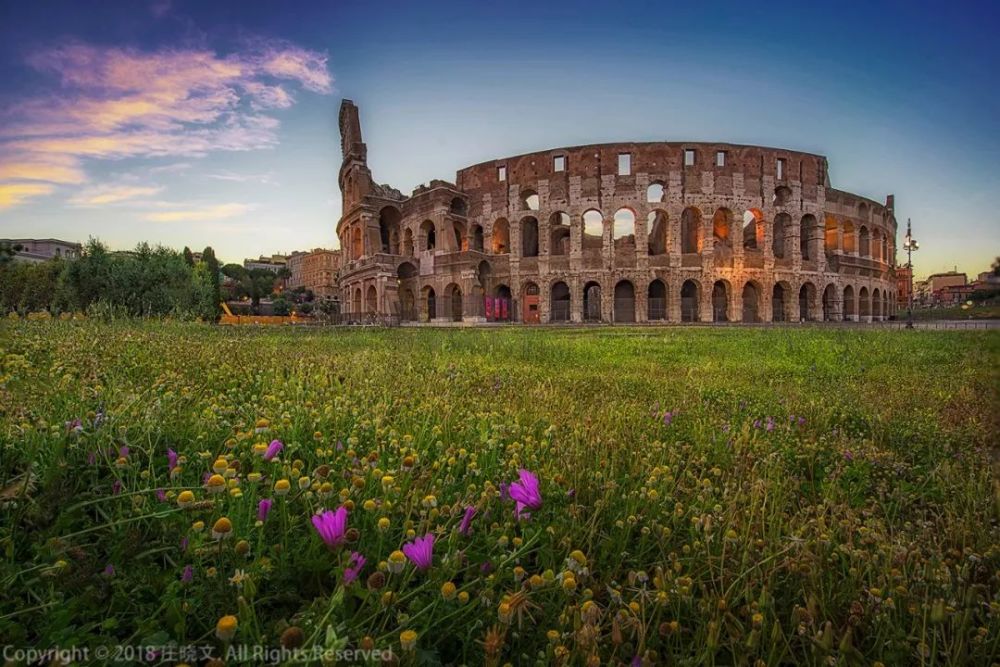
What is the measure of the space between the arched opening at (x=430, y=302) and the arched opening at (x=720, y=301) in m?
22.3

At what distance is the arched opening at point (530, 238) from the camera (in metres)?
37.0

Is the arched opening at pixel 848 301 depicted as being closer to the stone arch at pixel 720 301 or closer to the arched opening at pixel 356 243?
the stone arch at pixel 720 301

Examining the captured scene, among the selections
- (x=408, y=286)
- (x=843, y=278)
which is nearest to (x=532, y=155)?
(x=408, y=286)

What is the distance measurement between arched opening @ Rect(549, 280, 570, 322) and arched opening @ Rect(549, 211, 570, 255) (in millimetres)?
3010

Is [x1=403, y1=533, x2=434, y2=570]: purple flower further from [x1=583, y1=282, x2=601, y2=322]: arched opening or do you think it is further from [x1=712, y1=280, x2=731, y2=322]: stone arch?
[x1=583, y1=282, x2=601, y2=322]: arched opening

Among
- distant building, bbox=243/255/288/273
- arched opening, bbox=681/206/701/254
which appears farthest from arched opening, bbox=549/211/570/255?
distant building, bbox=243/255/288/273

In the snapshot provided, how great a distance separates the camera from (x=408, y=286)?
38.5m

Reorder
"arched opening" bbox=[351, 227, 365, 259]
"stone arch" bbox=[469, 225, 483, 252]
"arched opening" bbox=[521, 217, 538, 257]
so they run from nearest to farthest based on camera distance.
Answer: "arched opening" bbox=[521, 217, 538, 257], "stone arch" bbox=[469, 225, 483, 252], "arched opening" bbox=[351, 227, 365, 259]

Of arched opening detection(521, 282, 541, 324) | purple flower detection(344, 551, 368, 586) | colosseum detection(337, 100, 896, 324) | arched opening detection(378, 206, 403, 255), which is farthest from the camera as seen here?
arched opening detection(378, 206, 403, 255)

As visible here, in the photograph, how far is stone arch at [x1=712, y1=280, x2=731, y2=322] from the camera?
3380cm

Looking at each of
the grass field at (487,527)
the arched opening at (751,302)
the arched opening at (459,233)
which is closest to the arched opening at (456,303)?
the arched opening at (459,233)

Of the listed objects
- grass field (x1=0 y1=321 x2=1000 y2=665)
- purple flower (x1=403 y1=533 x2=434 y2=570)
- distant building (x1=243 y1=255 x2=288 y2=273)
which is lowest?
grass field (x1=0 y1=321 x2=1000 y2=665)

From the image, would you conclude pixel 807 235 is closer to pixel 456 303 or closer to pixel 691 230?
pixel 691 230

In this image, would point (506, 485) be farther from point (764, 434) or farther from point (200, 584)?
point (764, 434)
